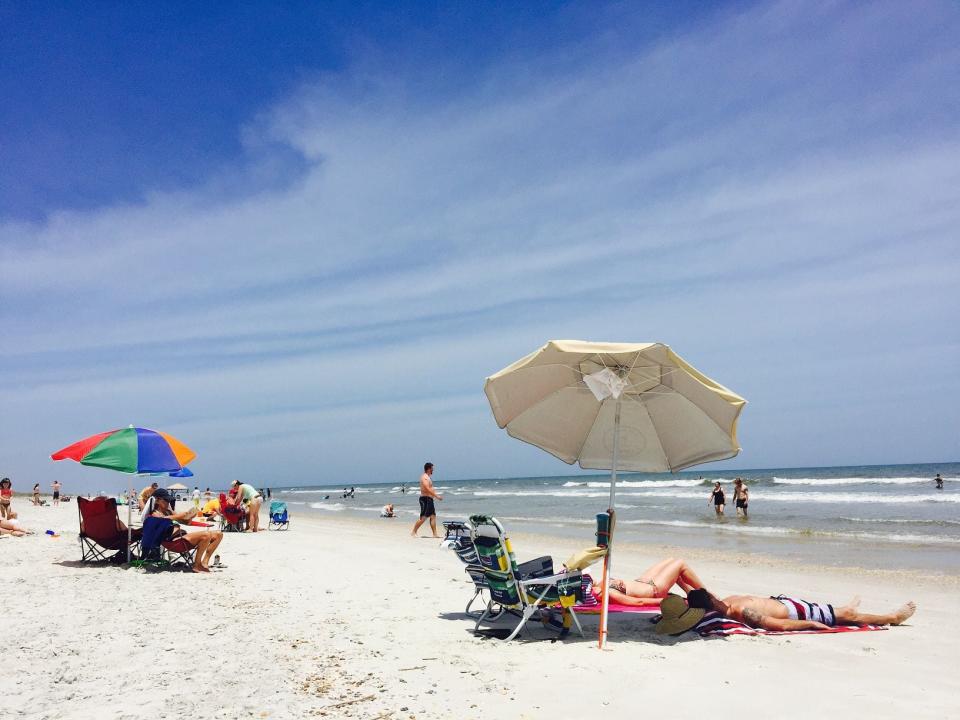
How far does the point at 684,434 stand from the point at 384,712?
3.42 metres

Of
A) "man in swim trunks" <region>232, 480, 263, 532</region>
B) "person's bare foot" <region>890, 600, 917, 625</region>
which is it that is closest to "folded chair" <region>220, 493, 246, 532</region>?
"man in swim trunks" <region>232, 480, 263, 532</region>

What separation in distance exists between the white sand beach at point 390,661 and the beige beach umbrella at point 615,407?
986 mm

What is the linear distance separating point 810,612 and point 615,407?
2.46 meters

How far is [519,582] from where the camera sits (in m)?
5.79

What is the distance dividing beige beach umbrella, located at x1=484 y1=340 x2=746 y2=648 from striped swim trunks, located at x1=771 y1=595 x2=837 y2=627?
154 centimetres

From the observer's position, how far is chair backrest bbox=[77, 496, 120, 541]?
9.77 metres

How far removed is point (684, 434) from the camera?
616 cm

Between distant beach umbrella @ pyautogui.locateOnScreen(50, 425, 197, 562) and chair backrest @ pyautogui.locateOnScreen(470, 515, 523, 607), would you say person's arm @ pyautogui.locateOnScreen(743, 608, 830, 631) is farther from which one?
distant beach umbrella @ pyautogui.locateOnScreen(50, 425, 197, 562)

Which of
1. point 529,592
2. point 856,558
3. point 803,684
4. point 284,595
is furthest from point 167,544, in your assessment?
point 856,558

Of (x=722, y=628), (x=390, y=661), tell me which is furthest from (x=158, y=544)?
(x=722, y=628)

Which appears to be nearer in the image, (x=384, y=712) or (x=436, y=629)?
(x=384, y=712)

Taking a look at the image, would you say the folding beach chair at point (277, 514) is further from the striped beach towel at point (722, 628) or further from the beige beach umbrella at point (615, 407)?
the striped beach towel at point (722, 628)

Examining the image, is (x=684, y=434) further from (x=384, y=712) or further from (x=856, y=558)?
(x=856, y=558)

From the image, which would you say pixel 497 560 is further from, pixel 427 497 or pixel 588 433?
pixel 427 497
